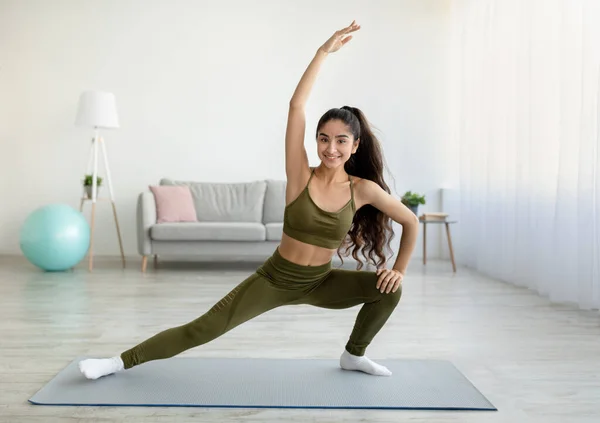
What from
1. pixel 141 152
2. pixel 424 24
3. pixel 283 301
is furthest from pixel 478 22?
pixel 283 301

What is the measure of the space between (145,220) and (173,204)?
1.18 feet

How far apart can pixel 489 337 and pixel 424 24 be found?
4.22 metres

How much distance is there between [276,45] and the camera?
21.4ft

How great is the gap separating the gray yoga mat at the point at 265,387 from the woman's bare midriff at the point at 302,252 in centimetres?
45

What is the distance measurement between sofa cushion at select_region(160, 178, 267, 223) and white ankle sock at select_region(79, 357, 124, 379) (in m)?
3.69

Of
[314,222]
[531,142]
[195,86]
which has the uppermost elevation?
[195,86]

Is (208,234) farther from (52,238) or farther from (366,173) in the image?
(366,173)

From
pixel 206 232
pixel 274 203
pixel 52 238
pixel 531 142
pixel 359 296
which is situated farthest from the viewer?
pixel 274 203

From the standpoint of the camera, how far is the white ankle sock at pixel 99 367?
2264 millimetres

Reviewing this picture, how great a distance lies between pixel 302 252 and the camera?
7.42 ft

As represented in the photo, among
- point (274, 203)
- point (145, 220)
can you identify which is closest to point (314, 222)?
point (145, 220)

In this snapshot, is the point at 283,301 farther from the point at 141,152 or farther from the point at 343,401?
the point at 141,152

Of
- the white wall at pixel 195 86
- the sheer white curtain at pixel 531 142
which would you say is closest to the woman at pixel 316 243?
the sheer white curtain at pixel 531 142

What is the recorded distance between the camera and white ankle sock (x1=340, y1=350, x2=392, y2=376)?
96.6 inches
